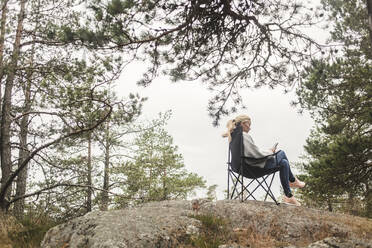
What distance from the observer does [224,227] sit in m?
4.25

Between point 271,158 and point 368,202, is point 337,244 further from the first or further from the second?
point 368,202

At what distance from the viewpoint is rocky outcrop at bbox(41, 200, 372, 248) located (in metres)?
3.56

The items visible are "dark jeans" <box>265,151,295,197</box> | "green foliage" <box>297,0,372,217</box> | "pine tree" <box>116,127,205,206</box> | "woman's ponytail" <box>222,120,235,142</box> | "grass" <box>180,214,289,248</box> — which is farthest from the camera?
"pine tree" <box>116,127,205,206</box>

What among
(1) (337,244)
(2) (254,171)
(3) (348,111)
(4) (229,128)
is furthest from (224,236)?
(3) (348,111)

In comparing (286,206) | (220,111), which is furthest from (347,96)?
(286,206)

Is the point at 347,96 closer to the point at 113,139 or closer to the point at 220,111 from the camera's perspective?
the point at 220,111

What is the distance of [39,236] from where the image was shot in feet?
14.9

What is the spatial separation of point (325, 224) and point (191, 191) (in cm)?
1420

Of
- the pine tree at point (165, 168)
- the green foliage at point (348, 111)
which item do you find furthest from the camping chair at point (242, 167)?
the pine tree at point (165, 168)

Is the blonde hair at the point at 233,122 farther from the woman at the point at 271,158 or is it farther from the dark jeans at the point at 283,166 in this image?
the dark jeans at the point at 283,166

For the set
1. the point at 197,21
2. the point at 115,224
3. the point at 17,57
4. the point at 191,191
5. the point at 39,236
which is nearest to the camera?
the point at 115,224

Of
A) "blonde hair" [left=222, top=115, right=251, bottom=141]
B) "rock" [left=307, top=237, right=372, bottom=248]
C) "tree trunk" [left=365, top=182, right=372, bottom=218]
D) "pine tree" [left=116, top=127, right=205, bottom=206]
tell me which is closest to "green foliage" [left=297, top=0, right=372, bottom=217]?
"tree trunk" [left=365, top=182, right=372, bottom=218]

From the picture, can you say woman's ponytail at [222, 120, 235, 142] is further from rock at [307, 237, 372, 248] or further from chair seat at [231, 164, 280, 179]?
rock at [307, 237, 372, 248]

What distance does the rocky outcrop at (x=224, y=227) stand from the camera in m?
3.56
